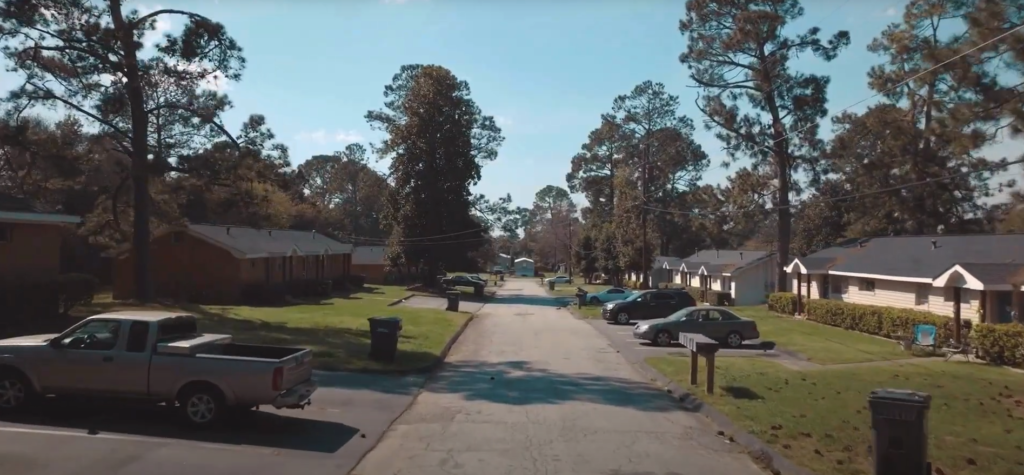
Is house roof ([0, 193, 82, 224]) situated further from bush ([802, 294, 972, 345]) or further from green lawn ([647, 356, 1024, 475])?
bush ([802, 294, 972, 345])

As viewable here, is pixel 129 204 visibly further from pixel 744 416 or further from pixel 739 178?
pixel 739 178

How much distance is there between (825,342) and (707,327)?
190 inches

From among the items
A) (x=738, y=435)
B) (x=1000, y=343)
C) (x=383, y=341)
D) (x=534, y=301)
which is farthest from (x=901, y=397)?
(x=534, y=301)

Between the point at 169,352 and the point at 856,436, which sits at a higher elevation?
the point at 169,352

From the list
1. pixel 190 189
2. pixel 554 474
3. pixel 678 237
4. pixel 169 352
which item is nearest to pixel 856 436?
pixel 554 474

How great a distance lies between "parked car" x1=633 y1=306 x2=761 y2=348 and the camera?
28031 millimetres

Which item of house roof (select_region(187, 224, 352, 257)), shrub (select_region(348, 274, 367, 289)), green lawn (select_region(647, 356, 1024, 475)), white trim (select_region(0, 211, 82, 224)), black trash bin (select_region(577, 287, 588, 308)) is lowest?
green lawn (select_region(647, 356, 1024, 475))

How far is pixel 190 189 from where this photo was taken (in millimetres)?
31719

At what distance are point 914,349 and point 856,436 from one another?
15982 mm

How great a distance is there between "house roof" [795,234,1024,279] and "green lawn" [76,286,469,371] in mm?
17815

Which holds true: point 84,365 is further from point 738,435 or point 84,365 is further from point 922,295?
point 922,295

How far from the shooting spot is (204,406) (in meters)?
11.7

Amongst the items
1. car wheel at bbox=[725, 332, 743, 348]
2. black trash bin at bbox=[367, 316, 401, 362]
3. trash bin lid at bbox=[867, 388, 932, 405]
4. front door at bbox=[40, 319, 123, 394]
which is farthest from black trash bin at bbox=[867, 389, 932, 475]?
car wheel at bbox=[725, 332, 743, 348]

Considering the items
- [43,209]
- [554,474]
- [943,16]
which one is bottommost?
→ [554,474]
